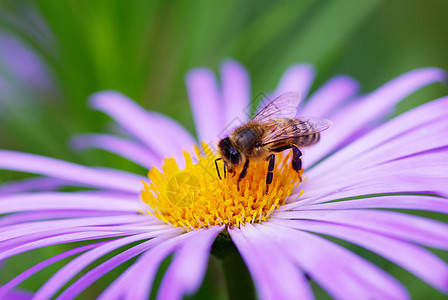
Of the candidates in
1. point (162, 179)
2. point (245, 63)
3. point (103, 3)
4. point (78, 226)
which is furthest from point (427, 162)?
point (103, 3)

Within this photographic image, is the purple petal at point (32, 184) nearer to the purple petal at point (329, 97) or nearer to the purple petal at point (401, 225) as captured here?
the purple petal at point (329, 97)

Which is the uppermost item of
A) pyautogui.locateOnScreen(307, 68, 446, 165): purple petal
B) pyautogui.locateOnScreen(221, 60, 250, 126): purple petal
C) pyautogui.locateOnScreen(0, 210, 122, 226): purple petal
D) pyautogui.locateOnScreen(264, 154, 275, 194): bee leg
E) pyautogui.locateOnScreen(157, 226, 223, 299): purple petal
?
pyautogui.locateOnScreen(221, 60, 250, 126): purple petal

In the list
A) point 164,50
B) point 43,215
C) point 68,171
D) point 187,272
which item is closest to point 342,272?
point 187,272

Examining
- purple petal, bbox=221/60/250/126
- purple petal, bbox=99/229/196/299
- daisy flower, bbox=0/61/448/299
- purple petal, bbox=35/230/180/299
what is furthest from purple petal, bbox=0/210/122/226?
purple petal, bbox=221/60/250/126

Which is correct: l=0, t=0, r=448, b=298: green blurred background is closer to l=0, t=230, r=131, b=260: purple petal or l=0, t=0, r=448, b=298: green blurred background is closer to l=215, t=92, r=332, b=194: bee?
l=215, t=92, r=332, b=194: bee

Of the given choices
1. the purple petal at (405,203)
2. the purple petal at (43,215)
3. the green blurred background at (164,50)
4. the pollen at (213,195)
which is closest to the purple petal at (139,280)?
the pollen at (213,195)

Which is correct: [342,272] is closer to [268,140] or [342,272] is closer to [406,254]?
[406,254]
